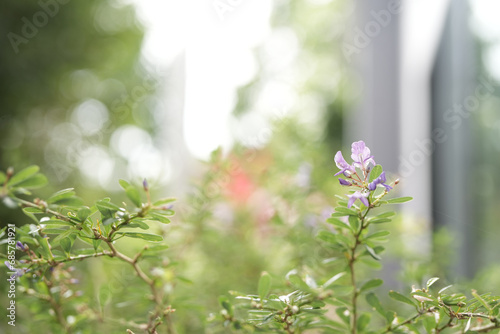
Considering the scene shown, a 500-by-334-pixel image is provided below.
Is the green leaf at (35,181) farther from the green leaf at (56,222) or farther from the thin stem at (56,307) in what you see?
the thin stem at (56,307)

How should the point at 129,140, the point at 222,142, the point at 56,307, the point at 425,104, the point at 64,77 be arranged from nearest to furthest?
the point at 56,307
the point at 222,142
the point at 425,104
the point at 64,77
the point at 129,140

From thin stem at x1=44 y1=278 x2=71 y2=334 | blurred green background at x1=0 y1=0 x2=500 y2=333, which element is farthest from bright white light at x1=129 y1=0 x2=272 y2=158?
thin stem at x1=44 y1=278 x2=71 y2=334

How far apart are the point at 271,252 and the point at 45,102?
10.2 feet

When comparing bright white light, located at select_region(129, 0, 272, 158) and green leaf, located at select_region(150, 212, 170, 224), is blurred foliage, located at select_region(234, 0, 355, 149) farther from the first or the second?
green leaf, located at select_region(150, 212, 170, 224)

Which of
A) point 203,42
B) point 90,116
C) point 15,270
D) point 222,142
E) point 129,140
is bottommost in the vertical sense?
point 15,270

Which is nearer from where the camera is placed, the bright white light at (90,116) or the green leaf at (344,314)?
the green leaf at (344,314)

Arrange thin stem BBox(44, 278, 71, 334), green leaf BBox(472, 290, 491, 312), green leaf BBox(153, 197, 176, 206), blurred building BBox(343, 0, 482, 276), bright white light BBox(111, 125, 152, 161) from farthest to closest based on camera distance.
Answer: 1. bright white light BBox(111, 125, 152, 161)
2. blurred building BBox(343, 0, 482, 276)
3. thin stem BBox(44, 278, 71, 334)
4. green leaf BBox(153, 197, 176, 206)
5. green leaf BBox(472, 290, 491, 312)

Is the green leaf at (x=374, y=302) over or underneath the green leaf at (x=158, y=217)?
underneath

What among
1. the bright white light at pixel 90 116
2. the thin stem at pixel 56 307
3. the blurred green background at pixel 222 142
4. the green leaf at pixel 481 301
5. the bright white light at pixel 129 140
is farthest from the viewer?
the bright white light at pixel 129 140

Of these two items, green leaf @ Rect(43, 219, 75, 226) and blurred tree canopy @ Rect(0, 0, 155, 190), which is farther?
blurred tree canopy @ Rect(0, 0, 155, 190)

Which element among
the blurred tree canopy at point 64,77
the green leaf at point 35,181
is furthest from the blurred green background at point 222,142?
the green leaf at point 35,181

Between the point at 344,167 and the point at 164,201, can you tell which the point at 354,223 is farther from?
the point at 164,201

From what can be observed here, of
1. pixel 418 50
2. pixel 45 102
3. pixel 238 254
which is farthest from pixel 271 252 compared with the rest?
pixel 45 102

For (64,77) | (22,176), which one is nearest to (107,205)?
(22,176)
